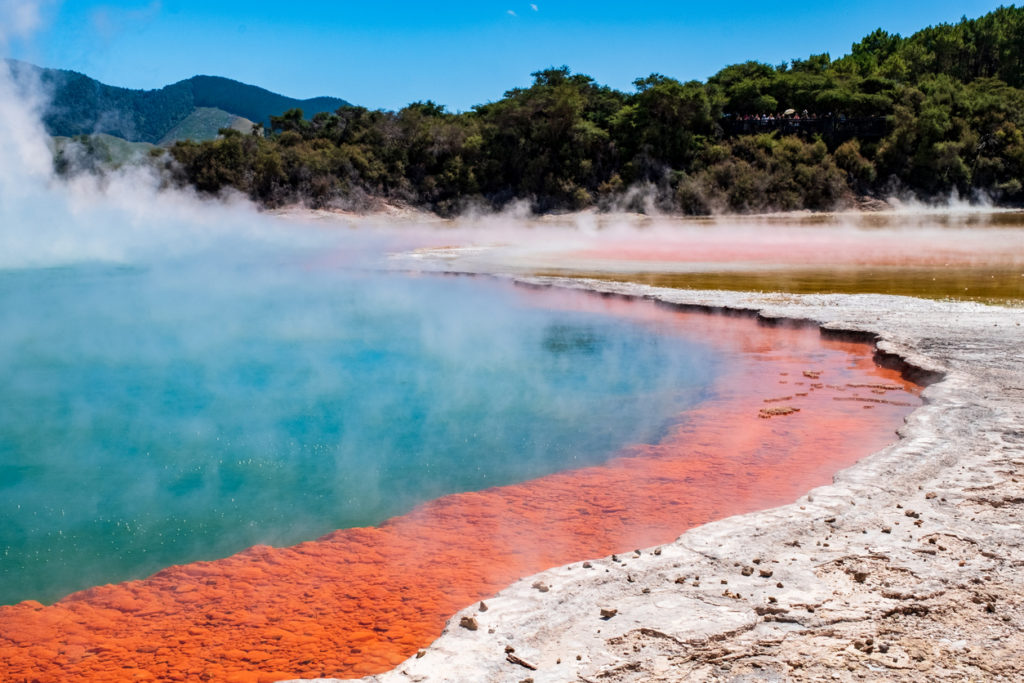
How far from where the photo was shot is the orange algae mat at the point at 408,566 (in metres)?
3.68

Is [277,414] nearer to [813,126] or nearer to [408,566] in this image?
[408,566]

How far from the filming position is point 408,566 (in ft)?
14.9

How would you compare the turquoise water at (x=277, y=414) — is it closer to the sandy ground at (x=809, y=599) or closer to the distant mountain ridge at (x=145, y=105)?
the sandy ground at (x=809, y=599)

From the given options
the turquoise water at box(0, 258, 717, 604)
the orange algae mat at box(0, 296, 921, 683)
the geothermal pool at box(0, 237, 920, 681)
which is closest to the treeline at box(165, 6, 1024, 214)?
the turquoise water at box(0, 258, 717, 604)

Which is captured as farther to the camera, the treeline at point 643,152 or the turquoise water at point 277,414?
the treeline at point 643,152

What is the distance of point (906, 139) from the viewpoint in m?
45.9

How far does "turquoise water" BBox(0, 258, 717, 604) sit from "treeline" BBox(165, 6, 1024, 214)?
31.1 m

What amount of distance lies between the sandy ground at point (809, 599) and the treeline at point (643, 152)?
132 ft

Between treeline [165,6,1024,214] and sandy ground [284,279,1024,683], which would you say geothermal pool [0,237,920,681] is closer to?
sandy ground [284,279,1024,683]

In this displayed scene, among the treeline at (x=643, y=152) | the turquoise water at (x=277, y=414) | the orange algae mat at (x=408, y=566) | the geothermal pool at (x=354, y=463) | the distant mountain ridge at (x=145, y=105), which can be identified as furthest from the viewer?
the treeline at (x=643, y=152)

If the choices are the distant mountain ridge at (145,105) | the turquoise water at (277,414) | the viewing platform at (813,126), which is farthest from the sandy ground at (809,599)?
the viewing platform at (813,126)

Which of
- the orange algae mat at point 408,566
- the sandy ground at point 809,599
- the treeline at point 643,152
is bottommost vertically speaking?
the orange algae mat at point 408,566

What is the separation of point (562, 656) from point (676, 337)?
8.14 meters

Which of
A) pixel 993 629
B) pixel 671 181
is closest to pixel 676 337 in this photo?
pixel 993 629
